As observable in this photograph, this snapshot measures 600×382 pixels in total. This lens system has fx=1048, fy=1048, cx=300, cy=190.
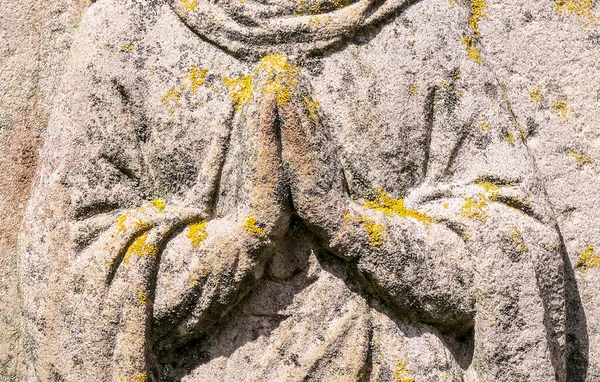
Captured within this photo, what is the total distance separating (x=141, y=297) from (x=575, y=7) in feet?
5.07

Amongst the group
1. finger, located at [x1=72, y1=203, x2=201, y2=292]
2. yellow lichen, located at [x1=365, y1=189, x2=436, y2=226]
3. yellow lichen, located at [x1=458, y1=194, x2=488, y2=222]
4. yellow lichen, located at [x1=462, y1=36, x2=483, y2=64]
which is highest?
yellow lichen, located at [x1=462, y1=36, x2=483, y2=64]

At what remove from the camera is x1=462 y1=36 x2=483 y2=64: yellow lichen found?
287cm

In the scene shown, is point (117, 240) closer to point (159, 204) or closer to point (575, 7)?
point (159, 204)

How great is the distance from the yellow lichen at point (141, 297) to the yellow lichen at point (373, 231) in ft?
1.87

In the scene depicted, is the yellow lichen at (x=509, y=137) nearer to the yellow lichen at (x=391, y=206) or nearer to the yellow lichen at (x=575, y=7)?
the yellow lichen at (x=391, y=206)

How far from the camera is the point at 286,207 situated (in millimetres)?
2633

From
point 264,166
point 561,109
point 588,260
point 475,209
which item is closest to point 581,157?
point 561,109

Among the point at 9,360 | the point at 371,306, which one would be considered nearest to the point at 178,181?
→ the point at 371,306

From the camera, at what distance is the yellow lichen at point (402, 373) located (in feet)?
8.73

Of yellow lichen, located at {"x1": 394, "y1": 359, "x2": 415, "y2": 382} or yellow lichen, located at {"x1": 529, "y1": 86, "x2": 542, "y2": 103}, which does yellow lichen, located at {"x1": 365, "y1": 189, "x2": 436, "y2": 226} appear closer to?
yellow lichen, located at {"x1": 394, "y1": 359, "x2": 415, "y2": 382}

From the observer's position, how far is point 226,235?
8.61 ft

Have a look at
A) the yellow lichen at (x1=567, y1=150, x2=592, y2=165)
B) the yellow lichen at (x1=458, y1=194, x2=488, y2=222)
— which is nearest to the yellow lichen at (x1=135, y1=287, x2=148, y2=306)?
the yellow lichen at (x1=458, y1=194, x2=488, y2=222)

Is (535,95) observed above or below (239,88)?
above

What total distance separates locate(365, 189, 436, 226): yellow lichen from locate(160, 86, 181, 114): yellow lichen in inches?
22.4
